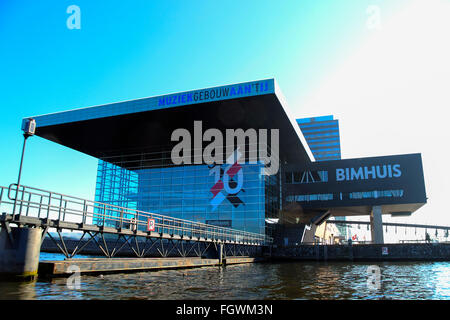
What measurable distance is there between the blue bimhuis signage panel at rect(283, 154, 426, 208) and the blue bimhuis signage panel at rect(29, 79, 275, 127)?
24.4 metres

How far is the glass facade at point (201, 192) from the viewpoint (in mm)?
48531

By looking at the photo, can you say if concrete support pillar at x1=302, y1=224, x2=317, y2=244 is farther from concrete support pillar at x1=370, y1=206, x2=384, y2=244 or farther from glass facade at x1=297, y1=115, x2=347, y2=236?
glass facade at x1=297, y1=115, x2=347, y2=236

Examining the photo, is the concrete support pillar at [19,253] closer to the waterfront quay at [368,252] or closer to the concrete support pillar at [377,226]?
the waterfront quay at [368,252]

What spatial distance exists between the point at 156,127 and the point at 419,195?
40034 mm

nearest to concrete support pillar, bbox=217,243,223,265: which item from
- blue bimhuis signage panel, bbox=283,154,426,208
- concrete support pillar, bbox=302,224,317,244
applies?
concrete support pillar, bbox=302,224,317,244

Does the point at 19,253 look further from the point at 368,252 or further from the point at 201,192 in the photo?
the point at 368,252

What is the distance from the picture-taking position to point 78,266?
15719 mm

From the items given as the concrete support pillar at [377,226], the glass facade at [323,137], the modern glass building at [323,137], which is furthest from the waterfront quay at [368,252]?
the modern glass building at [323,137]

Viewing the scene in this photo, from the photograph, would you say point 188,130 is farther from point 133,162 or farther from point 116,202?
point 116,202

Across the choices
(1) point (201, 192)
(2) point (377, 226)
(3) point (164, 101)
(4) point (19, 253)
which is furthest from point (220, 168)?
(4) point (19, 253)

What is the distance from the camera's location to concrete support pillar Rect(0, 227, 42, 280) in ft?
41.5

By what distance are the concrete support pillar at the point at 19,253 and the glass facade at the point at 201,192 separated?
36.2 meters

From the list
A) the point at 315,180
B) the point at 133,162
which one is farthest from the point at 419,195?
the point at 133,162
